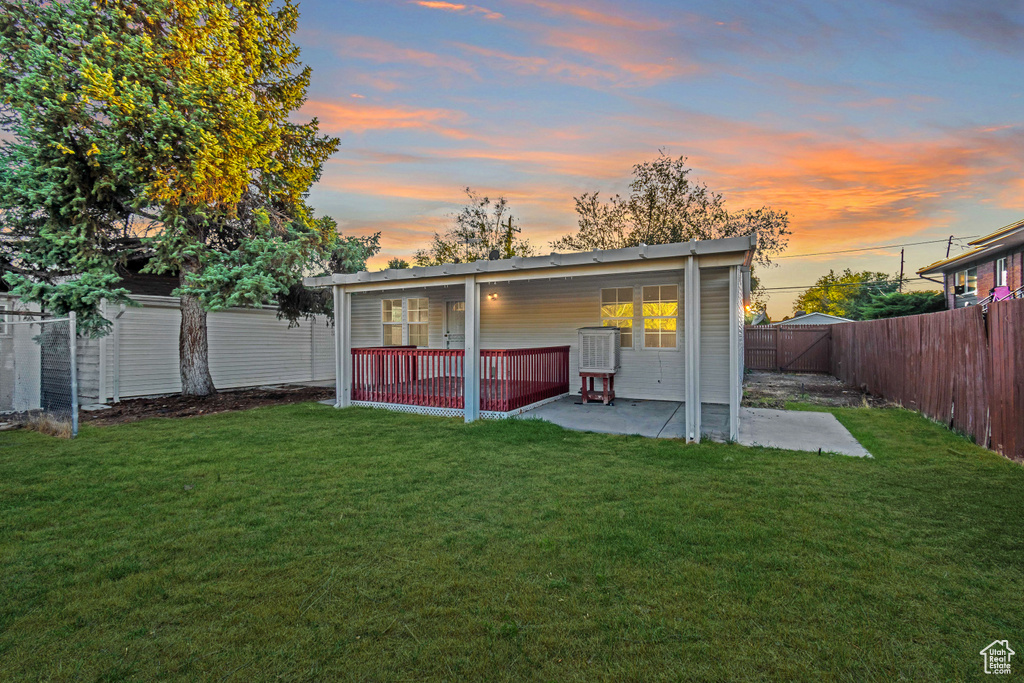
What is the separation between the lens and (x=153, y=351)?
33.4 feet

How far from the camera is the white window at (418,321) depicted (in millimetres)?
11383

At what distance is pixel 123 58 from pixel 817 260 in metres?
36.4

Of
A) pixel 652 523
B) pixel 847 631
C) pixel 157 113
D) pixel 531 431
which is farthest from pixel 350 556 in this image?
pixel 157 113

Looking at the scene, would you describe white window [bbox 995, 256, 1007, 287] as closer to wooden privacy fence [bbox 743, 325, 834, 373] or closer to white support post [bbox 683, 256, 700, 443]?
wooden privacy fence [bbox 743, 325, 834, 373]

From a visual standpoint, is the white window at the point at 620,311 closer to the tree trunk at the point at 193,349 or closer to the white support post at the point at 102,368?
the tree trunk at the point at 193,349

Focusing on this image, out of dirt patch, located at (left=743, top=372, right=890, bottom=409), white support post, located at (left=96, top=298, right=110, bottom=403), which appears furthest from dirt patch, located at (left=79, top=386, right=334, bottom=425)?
dirt patch, located at (left=743, top=372, right=890, bottom=409)

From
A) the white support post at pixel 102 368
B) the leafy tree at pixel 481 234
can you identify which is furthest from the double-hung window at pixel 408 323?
the leafy tree at pixel 481 234

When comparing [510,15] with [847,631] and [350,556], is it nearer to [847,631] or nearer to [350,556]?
[350,556]

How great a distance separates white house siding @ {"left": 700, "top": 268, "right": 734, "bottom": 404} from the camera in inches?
341

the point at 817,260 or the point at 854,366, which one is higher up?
the point at 817,260

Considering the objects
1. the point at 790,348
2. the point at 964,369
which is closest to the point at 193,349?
the point at 964,369

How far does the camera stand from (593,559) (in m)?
2.75

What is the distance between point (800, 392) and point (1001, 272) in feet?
36.0

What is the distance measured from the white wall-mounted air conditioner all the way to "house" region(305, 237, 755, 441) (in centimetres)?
77
